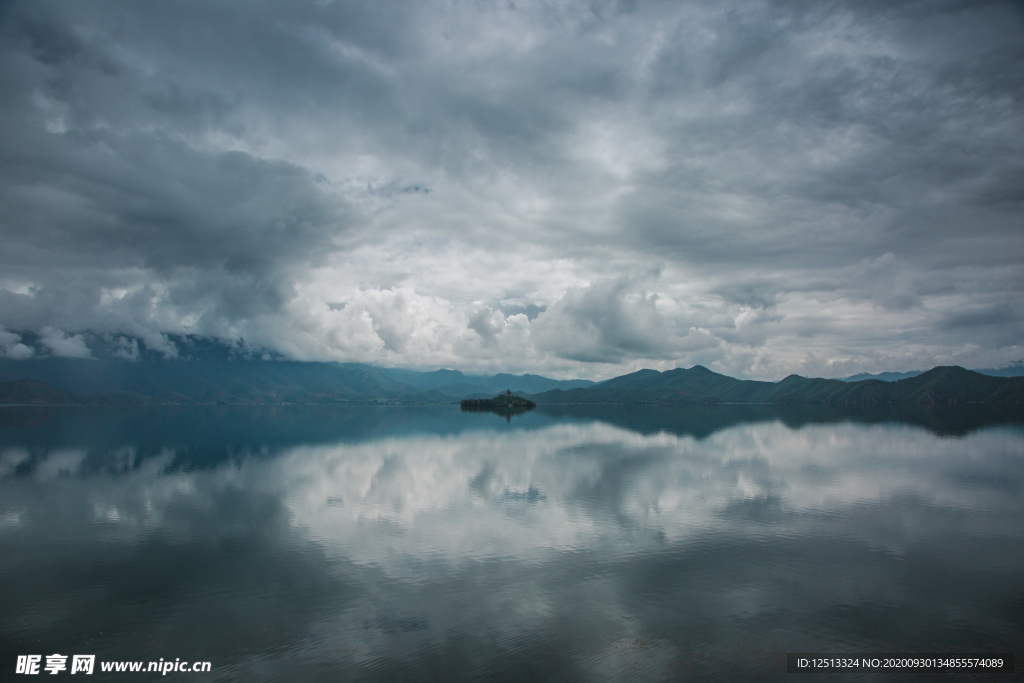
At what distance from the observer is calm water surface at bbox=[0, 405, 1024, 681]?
24.6 meters

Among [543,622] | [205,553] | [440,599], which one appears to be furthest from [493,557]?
[205,553]

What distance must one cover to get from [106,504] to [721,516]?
70422 mm

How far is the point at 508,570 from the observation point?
116ft

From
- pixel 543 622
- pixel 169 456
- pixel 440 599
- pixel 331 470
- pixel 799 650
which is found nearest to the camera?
pixel 799 650

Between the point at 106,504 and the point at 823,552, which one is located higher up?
the point at 823,552

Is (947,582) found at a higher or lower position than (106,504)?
higher

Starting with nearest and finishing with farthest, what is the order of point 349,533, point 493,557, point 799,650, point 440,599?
1. point 799,650
2. point 440,599
3. point 493,557
4. point 349,533

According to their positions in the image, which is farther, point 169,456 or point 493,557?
point 169,456

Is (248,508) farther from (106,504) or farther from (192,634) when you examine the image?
(192,634)

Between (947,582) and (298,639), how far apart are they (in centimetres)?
4288

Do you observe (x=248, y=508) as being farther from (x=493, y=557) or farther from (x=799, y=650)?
(x=799, y=650)

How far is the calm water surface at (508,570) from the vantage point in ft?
80.8

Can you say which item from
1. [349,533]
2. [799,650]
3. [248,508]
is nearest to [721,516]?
[799,650]

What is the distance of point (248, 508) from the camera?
53.8 meters
